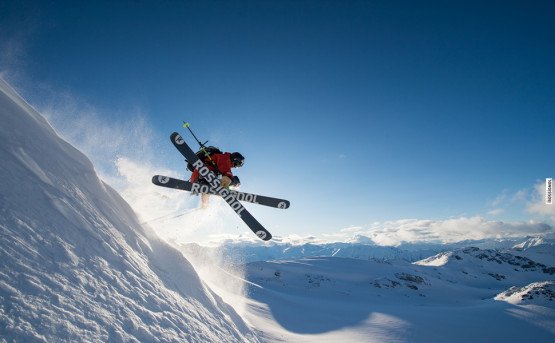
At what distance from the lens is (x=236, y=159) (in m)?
11.0

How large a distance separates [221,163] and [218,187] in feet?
2.84

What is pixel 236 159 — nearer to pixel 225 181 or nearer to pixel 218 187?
pixel 225 181

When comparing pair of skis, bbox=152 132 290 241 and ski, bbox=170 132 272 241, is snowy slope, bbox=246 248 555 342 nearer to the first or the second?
ski, bbox=170 132 272 241

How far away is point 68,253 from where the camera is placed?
4254mm

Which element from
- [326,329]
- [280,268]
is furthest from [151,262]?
[280,268]

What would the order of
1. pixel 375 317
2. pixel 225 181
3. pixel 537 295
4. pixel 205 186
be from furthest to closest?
pixel 537 295
pixel 375 317
pixel 205 186
pixel 225 181

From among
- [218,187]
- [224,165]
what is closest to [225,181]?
[218,187]

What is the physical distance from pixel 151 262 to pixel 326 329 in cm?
1239

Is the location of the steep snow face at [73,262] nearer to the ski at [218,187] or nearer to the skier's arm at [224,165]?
the ski at [218,187]

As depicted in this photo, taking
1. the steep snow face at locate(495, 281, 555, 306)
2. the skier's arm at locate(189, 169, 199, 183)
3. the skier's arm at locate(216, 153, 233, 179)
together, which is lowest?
the steep snow face at locate(495, 281, 555, 306)

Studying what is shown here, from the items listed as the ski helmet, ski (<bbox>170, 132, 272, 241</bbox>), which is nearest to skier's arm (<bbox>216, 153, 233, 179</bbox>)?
the ski helmet

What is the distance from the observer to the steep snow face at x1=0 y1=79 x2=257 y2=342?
3279 millimetres

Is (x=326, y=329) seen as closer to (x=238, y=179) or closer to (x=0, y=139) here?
(x=238, y=179)

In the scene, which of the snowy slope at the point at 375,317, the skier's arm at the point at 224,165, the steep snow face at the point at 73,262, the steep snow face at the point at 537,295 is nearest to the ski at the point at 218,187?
the skier's arm at the point at 224,165
